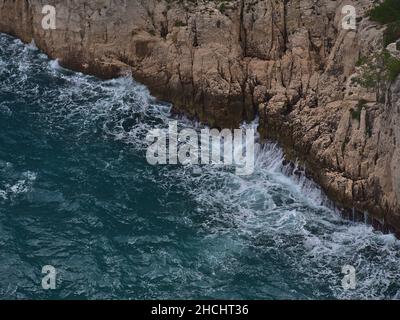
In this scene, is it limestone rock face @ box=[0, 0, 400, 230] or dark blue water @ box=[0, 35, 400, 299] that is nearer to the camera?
dark blue water @ box=[0, 35, 400, 299]

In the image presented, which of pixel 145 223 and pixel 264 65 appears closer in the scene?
pixel 145 223

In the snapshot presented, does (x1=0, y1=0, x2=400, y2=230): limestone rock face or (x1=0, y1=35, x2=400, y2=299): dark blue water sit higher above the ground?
(x1=0, y1=0, x2=400, y2=230): limestone rock face

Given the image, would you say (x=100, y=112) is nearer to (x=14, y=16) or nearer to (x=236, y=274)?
(x=14, y=16)

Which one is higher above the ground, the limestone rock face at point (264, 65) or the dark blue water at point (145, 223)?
the limestone rock face at point (264, 65)

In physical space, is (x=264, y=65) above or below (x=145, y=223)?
above

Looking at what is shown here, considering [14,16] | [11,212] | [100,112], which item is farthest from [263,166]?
[14,16]
